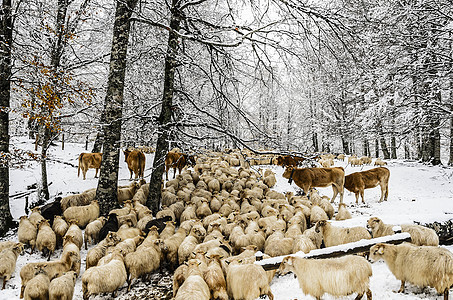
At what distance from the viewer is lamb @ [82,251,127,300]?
418cm

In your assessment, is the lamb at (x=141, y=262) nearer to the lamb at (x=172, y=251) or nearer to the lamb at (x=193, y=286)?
the lamb at (x=172, y=251)

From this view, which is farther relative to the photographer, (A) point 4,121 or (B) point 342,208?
(B) point 342,208

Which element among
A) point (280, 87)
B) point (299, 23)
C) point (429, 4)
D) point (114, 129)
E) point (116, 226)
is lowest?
point (116, 226)

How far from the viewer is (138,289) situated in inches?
187

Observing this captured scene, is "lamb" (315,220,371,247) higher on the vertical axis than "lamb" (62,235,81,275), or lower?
higher

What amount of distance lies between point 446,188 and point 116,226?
12.7 metres

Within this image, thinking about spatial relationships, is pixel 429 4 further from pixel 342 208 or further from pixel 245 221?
pixel 245 221

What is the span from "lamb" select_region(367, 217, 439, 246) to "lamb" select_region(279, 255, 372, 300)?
194 centimetres

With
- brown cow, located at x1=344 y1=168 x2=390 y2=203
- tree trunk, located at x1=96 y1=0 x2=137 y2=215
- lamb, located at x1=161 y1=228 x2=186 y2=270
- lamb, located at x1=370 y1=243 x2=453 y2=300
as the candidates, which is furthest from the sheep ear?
brown cow, located at x1=344 y1=168 x2=390 y2=203

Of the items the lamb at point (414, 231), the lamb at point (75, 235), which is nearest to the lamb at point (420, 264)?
the lamb at point (414, 231)

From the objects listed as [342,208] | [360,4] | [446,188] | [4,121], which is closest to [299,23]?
[360,4]

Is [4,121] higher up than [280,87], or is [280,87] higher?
[280,87]

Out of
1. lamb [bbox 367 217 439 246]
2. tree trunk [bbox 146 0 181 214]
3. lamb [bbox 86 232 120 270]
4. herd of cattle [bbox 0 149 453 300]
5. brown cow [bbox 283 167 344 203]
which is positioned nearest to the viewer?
herd of cattle [bbox 0 149 453 300]

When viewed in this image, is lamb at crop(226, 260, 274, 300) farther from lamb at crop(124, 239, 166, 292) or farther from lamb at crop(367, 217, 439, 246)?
lamb at crop(367, 217, 439, 246)
